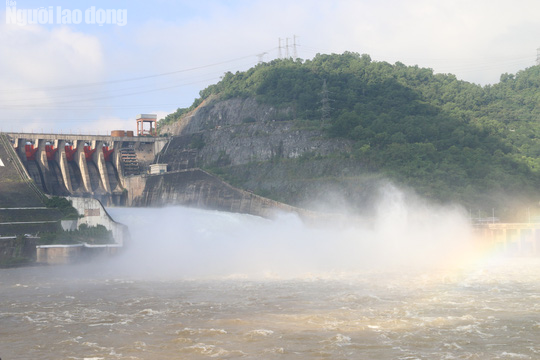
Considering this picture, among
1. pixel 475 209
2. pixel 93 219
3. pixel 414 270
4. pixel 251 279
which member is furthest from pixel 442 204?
pixel 93 219

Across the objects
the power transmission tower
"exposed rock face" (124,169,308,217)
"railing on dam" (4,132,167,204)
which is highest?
the power transmission tower

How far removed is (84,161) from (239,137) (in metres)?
22.4

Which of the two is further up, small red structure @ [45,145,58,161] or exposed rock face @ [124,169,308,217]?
small red structure @ [45,145,58,161]

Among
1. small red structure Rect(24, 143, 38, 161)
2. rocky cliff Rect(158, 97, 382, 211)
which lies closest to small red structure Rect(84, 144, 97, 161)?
small red structure Rect(24, 143, 38, 161)

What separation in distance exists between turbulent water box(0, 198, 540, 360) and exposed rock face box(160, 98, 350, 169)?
2231 centimetres

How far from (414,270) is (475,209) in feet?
72.4

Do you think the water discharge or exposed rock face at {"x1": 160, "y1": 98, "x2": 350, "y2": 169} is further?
exposed rock face at {"x1": 160, "y1": 98, "x2": 350, "y2": 169}

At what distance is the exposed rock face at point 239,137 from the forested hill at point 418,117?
1.80m

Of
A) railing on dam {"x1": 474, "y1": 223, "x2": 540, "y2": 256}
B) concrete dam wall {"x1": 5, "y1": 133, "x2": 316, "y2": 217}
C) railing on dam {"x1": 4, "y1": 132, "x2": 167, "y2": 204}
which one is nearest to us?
railing on dam {"x1": 474, "y1": 223, "x2": 540, "y2": 256}

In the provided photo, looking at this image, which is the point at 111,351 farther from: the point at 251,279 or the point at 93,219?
the point at 93,219

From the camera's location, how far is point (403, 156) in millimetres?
71000

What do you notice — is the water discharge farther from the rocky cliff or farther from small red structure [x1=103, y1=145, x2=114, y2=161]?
small red structure [x1=103, y1=145, x2=114, y2=161]

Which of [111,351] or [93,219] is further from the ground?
[93,219]

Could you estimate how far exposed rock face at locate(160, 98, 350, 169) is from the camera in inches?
3024
